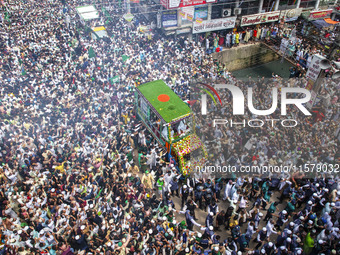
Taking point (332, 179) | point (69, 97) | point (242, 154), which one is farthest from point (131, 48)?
point (332, 179)

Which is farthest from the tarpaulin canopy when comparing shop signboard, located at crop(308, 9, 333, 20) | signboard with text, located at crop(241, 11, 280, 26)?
signboard with text, located at crop(241, 11, 280, 26)

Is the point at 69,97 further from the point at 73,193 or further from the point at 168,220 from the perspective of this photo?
the point at 168,220

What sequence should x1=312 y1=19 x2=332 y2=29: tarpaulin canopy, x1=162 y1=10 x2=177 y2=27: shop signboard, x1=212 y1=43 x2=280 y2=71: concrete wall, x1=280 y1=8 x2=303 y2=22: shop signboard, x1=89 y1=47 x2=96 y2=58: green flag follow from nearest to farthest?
x1=89 y1=47 x2=96 y2=58: green flag, x1=312 y1=19 x2=332 y2=29: tarpaulin canopy, x1=162 y1=10 x2=177 y2=27: shop signboard, x1=212 y1=43 x2=280 y2=71: concrete wall, x1=280 y1=8 x2=303 y2=22: shop signboard

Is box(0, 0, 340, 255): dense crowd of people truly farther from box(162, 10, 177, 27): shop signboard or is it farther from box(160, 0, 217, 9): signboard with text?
box(160, 0, 217, 9): signboard with text

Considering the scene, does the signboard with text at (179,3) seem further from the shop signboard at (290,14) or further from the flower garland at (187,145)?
the flower garland at (187,145)

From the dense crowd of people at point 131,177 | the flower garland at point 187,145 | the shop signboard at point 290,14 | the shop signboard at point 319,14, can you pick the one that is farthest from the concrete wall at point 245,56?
the flower garland at point 187,145

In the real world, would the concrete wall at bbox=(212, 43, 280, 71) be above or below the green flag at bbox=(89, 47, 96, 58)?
below

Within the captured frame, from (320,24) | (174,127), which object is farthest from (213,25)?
(174,127)
